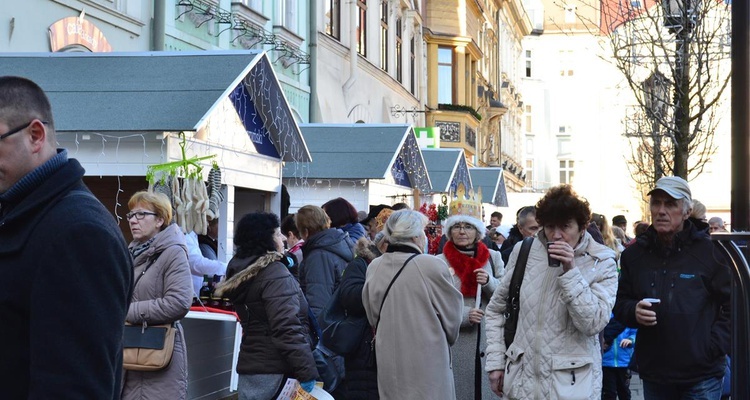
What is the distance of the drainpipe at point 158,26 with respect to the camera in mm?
14344

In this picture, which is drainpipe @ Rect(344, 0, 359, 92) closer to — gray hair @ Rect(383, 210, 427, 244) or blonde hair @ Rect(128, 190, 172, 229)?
blonde hair @ Rect(128, 190, 172, 229)

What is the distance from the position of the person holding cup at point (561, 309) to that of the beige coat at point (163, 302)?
185 centimetres

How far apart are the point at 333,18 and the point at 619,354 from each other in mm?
15819

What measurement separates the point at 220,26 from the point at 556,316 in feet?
40.1

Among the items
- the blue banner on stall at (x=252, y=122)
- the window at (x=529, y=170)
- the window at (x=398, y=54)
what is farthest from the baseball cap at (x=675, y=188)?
the window at (x=529, y=170)

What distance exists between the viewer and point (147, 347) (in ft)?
21.1

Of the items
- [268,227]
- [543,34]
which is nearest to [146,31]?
[268,227]

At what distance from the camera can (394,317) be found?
639cm

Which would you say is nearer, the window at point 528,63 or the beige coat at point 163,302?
the beige coat at point 163,302

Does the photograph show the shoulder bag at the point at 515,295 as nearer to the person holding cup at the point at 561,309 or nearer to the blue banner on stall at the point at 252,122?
the person holding cup at the point at 561,309

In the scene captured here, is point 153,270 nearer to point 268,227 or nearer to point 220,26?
point 268,227

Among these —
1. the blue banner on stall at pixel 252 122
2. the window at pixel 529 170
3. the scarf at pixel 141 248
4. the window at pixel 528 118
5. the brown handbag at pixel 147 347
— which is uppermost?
the window at pixel 528 118

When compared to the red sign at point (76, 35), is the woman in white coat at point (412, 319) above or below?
below

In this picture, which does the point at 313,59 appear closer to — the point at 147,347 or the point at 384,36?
the point at 384,36
